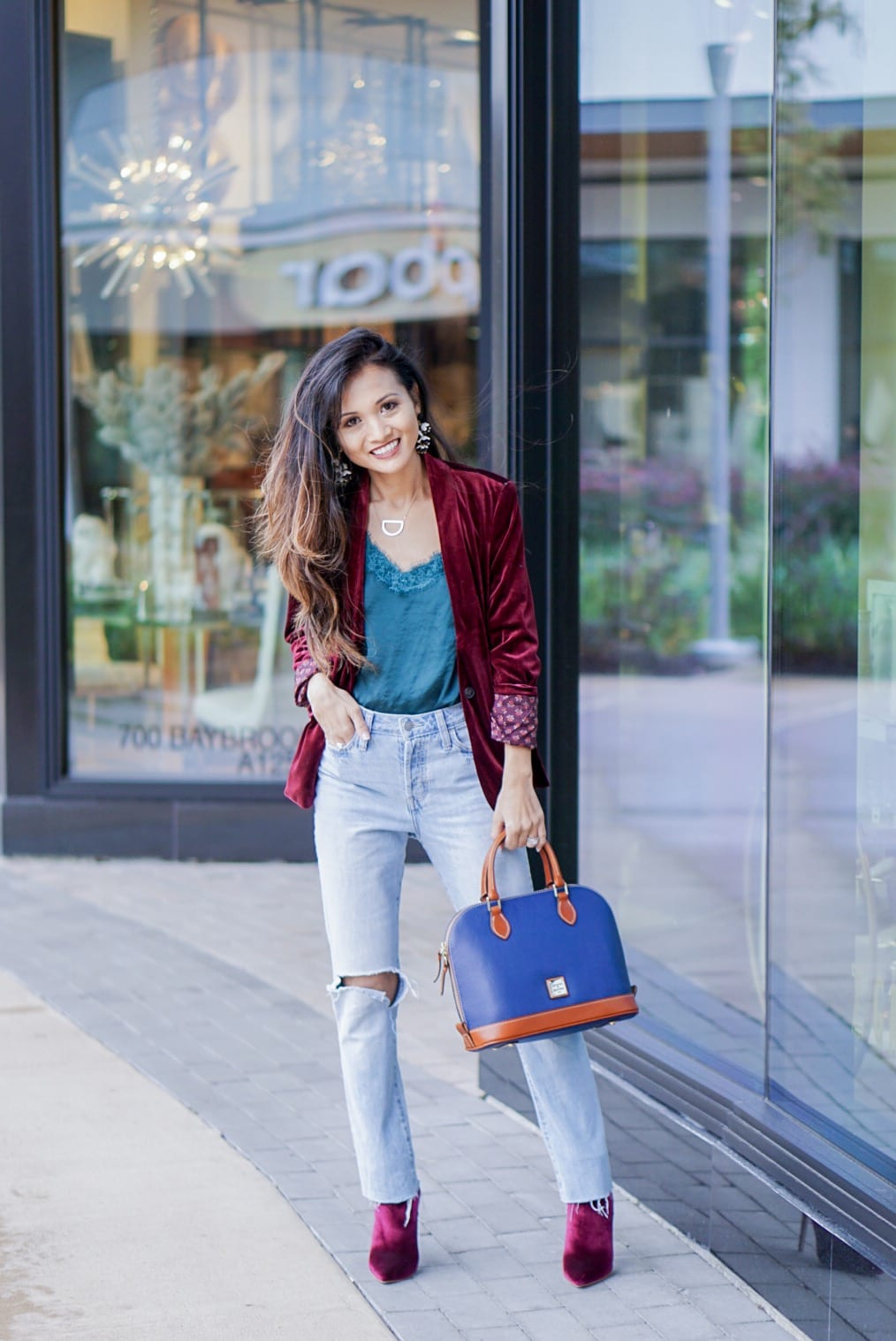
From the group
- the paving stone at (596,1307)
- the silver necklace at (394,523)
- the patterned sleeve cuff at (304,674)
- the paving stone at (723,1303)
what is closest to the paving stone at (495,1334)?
the paving stone at (596,1307)

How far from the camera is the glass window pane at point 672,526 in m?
4.87

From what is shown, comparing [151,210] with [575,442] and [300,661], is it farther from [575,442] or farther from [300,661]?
[300,661]

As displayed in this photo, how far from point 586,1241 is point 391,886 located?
0.80 m

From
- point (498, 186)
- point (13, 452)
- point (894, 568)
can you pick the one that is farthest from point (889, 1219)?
point (13, 452)

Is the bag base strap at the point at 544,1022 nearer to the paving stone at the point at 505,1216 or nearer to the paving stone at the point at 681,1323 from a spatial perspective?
the paving stone at the point at 681,1323

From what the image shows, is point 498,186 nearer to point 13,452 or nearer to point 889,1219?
point 889,1219

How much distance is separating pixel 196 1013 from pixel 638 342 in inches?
124

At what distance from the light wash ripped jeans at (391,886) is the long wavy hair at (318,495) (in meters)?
0.21

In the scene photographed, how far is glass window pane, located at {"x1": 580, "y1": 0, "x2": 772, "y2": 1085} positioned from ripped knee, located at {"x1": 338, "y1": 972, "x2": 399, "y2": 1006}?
2.83 ft

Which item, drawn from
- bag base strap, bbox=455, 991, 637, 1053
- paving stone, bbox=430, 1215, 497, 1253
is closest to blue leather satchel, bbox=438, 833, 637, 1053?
bag base strap, bbox=455, 991, 637, 1053

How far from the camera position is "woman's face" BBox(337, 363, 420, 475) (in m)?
3.29

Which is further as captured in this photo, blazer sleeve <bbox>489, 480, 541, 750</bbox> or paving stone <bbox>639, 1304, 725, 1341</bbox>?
blazer sleeve <bbox>489, 480, 541, 750</bbox>

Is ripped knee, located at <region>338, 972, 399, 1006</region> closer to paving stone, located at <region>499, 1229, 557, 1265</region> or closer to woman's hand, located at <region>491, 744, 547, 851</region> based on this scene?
woman's hand, located at <region>491, 744, 547, 851</region>

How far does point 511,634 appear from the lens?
333 centimetres
